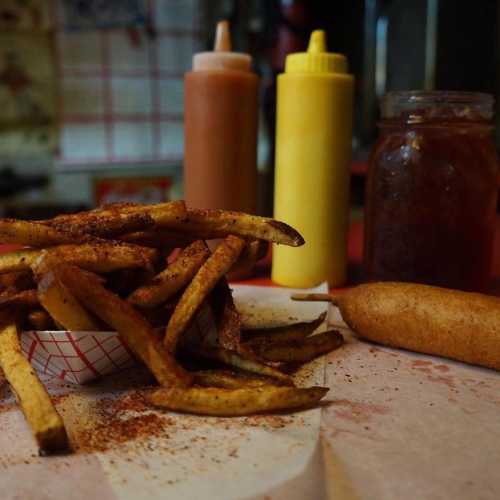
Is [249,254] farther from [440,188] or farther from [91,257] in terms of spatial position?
[440,188]

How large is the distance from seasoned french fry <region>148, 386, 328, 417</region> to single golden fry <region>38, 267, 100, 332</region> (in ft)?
0.42

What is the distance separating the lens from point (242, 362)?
824 mm

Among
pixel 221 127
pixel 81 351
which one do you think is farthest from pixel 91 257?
pixel 221 127

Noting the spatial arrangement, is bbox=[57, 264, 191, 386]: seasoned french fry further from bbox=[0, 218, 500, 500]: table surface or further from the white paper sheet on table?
bbox=[0, 218, 500, 500]: table surface

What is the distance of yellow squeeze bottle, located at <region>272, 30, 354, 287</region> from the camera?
52.2 inches

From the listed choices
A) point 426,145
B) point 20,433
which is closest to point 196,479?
point 20,433

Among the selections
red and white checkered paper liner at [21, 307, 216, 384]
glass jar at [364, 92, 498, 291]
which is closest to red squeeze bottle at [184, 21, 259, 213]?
glass jar at [364, 92, 498, 291]

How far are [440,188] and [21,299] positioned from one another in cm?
76

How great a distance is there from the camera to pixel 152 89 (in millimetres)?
3422

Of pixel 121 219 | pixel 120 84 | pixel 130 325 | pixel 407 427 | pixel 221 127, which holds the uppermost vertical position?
pixel 120 84

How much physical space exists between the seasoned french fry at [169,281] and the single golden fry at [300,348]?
0.51 feet

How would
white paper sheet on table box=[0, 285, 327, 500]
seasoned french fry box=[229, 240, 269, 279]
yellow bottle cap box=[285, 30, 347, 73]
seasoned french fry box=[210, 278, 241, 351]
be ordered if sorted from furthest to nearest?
yellow bottle cap box=[285, 30, 347, 73], seasoned french fry box=[229, 240, 269, 279], seasoned french fry box=[210, 278, 241, 351], white paper sheet on table box=[0, 285, 327, 500]

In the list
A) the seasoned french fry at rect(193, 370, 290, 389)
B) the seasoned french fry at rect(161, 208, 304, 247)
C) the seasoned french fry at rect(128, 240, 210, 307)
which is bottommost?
the seasoned french fry at rect(193, 370, 290, 389)

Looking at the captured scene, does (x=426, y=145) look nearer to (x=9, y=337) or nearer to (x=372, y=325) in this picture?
(x=372, y=325)
